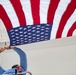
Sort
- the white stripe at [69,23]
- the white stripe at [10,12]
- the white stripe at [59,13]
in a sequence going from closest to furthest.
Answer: the white stripe at [10,12], the white stripe at [59,13], the white stripe at [69,23]

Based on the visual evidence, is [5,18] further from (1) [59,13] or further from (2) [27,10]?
(1) [59,13]

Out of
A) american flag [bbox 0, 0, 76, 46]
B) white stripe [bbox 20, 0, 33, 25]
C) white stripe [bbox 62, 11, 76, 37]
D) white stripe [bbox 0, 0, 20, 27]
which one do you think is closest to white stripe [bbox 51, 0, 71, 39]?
american flag [bbox 0, 0, 76, 46]

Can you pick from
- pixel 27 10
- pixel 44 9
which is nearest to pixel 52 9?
pixel 44 9

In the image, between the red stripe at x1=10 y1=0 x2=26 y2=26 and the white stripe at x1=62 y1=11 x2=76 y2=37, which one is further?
the white stripe at x1=62 y1=11 x2=76 y2=37

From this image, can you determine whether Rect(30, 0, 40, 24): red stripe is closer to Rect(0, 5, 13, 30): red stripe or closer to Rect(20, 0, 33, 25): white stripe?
Rect(20, 0, 33, 25): white stripe

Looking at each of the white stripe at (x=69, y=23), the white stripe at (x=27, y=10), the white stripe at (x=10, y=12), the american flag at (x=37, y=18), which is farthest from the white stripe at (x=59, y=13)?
the white stripe at (x=10, y=12)

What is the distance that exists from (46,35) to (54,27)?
12 cm

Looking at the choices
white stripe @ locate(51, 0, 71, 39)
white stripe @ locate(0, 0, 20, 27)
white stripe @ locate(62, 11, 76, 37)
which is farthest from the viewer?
white stripe @ locate(62, 11, 76, 37)

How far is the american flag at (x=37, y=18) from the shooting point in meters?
1.44

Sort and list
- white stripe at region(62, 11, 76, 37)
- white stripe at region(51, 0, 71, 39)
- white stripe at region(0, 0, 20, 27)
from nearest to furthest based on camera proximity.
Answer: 1. white stripe at region(0, 0, 20, 27)
2. white stripe at region(51, 0, 71, 39)
3. white stripe at region(62, 11, 76, 37)

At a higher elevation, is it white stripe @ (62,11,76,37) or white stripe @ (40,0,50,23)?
white stripe @ (40,0,50,23)

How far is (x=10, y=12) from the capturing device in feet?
4.81

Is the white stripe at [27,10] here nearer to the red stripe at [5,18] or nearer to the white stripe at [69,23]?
the red stripe at [5,18]

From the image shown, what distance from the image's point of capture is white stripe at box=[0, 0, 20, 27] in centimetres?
137
